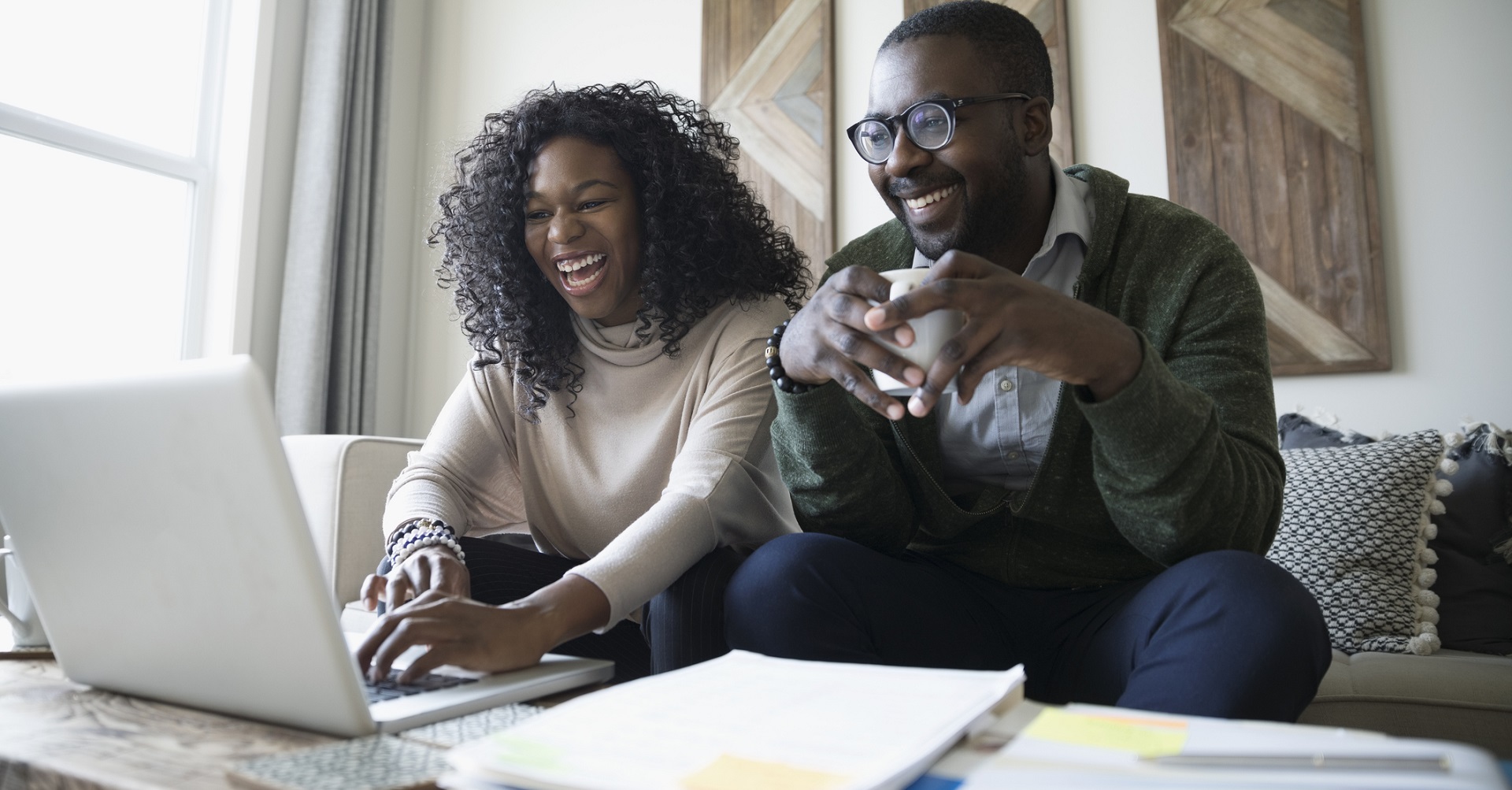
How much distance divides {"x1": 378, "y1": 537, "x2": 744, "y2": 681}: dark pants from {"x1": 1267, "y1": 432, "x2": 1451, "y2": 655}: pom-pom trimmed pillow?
93 centimetres

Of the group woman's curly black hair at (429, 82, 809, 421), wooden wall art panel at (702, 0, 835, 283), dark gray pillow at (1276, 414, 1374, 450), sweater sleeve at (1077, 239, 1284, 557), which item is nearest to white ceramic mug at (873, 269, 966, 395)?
sweater sleeve at (1077, 239, 1284, 557)

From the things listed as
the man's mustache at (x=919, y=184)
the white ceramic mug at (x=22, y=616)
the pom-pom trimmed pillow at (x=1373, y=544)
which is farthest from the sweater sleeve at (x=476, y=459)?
the pom-pom trimmed pillow at (x=1373, y=544)

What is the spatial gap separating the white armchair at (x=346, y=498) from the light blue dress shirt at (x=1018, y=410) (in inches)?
51.3

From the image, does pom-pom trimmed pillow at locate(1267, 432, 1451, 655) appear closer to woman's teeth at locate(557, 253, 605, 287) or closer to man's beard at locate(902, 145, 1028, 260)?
man's beard at locate(902, 145, 1028, 260)

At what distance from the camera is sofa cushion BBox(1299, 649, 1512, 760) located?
4.50ft

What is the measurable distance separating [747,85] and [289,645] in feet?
7.94

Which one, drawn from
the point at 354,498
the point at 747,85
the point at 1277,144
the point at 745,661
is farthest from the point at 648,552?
the point at 747,85

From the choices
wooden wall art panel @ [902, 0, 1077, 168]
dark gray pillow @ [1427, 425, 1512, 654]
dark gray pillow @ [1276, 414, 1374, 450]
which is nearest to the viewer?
dark gray pillow @ [1427, 425, 1512, 654]

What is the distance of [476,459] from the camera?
58.2 inches

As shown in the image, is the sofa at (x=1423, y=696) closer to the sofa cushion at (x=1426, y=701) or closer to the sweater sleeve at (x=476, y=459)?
the sofa cushion at (x=1426, y=701)

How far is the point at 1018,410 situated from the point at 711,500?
369 mm

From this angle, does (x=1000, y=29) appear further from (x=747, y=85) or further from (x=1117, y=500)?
(x=747, y=85)

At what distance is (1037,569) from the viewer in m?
1.17

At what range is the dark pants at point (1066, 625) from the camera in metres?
0.83
